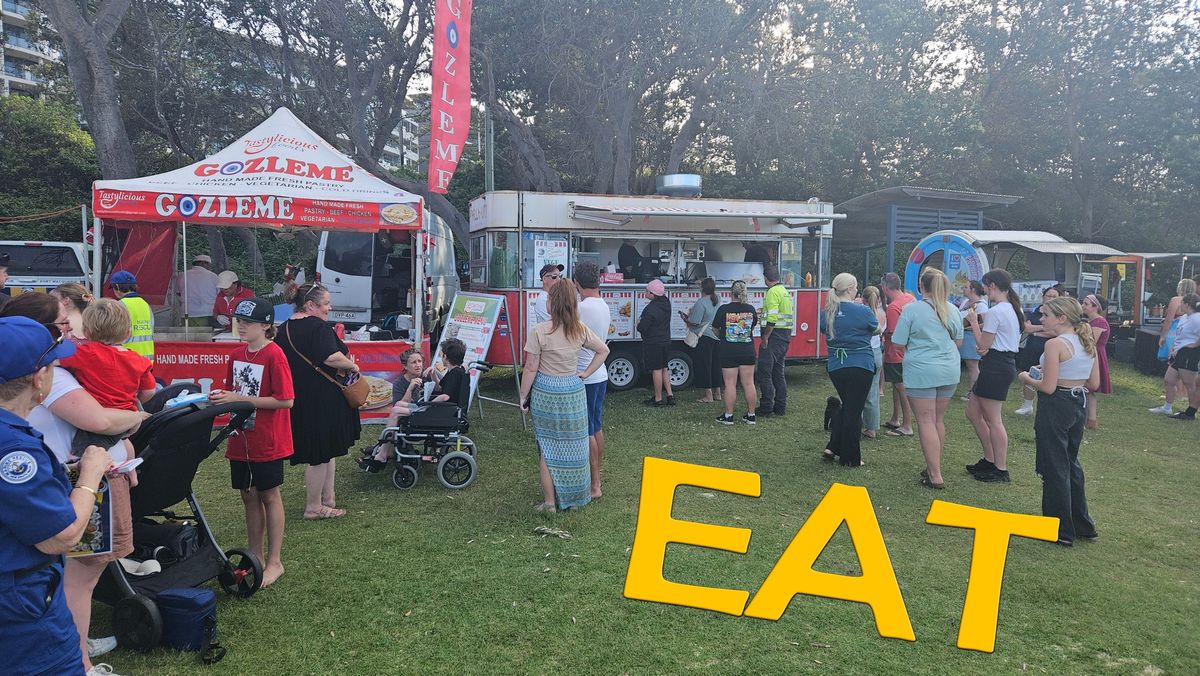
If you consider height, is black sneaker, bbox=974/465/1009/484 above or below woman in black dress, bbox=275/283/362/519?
below

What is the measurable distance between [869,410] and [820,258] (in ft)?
13.0

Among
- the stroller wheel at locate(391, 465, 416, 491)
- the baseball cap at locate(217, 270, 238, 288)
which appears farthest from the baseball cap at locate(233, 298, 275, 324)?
the baseball cap at locate(217, 270, 238, 288)

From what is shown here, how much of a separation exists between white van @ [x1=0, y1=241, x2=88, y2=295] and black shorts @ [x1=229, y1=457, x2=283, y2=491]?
1117 centimetres

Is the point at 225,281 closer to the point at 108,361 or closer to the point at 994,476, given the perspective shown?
the point at 108,361

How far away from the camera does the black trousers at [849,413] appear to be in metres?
6.07

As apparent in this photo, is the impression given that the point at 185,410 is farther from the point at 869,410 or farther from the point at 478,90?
the point at 478,90

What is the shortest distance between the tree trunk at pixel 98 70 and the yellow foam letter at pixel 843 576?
45.9 feet

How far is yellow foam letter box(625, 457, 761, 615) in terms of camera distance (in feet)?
11.5

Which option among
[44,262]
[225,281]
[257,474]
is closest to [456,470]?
[257,474]

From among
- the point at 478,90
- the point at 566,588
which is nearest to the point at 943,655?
the point at 566,588

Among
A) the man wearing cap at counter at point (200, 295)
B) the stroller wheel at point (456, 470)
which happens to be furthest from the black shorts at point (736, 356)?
the man wearing cap at counter at point (200, 295)

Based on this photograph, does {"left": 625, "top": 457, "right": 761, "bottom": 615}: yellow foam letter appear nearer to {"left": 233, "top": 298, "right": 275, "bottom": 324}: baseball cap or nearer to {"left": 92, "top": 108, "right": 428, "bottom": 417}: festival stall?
{"left": 233, "top": 298, "right": 275, "bottom": 324}: baseball cap

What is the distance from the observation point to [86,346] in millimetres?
3178

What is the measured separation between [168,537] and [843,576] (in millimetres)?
3568
